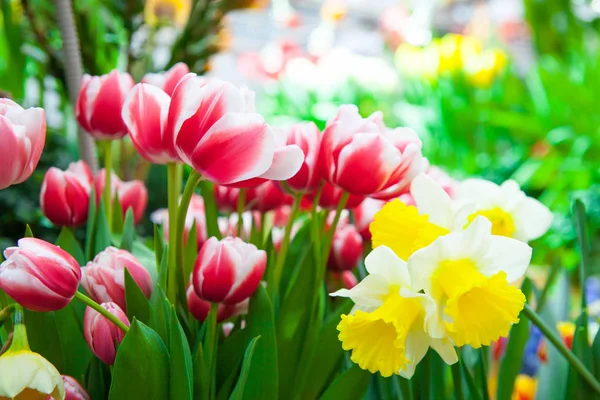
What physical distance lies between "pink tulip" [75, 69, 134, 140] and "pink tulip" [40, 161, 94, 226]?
4 centimetres

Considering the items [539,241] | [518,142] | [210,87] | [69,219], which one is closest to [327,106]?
[518,142]

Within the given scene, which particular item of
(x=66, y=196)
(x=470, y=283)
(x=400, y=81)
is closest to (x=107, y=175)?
(x=66, y=196)

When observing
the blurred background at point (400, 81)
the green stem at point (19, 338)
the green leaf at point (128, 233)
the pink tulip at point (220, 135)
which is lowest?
the blurred background at point (400, 81)

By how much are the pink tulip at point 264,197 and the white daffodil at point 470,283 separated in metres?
0.18

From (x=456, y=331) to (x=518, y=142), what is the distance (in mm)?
1416

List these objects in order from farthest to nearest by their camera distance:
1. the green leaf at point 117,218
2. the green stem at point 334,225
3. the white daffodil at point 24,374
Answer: the green leaf at point 117,218
the green stem at point 334,225
the white daffodil at point 24,374

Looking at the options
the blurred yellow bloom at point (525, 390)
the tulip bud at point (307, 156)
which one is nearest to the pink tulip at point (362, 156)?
the tulip bud at point (307, 156)

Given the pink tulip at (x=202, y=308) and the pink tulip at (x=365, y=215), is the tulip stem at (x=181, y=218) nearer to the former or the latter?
the pink tulip at (x=202, y=308)

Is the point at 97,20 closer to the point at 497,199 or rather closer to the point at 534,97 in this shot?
the point at 497,199

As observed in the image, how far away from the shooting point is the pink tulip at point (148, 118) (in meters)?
0.29

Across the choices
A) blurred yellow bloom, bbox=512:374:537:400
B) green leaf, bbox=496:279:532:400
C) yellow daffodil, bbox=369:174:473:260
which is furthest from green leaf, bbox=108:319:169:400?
blurred yellow bloom, bbox=512:374:537:400

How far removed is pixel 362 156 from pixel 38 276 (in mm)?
160

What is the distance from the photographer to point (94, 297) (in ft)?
1.08

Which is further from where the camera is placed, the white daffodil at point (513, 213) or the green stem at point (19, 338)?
the white daffodil at point (513, 213)
